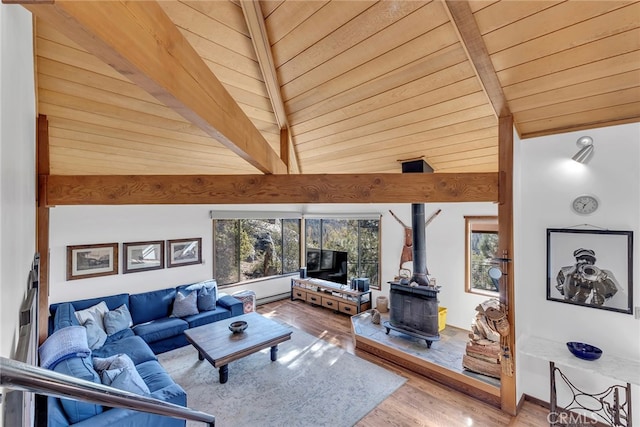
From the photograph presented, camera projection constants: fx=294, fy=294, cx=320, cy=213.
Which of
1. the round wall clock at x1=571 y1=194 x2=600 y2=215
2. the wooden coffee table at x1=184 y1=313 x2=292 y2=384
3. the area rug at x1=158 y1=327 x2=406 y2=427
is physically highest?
the round wall clock at x1=571 y1=194 x2=600 y2=215

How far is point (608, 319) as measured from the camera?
2689mm

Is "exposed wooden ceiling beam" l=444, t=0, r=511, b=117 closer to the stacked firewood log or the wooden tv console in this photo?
the stacked firewood log

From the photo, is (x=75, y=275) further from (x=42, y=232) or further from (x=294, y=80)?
(x=294, y=80)

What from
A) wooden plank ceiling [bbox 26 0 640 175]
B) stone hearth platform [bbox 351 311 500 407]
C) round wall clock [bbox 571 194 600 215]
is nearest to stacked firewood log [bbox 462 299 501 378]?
stone hearth platform [bbox 351 311 500 407]

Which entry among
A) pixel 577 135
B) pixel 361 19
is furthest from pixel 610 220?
pixel 361 19

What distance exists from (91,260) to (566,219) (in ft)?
19.8

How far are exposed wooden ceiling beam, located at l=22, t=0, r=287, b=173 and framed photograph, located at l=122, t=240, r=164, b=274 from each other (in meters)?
4.32

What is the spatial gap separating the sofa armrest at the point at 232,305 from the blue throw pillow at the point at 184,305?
18.1 inches

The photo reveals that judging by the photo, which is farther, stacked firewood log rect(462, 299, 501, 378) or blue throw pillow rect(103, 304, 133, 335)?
blue throw pillow rect(103, 304, 133, 335)

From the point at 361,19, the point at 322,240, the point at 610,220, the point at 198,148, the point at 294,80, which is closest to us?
the point at 361,19

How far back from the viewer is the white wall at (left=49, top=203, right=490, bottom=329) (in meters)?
4.20

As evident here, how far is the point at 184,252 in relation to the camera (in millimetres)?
5379

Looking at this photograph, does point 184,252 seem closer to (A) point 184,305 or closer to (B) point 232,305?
(A) point 184,305

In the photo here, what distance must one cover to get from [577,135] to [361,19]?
7.49ft
